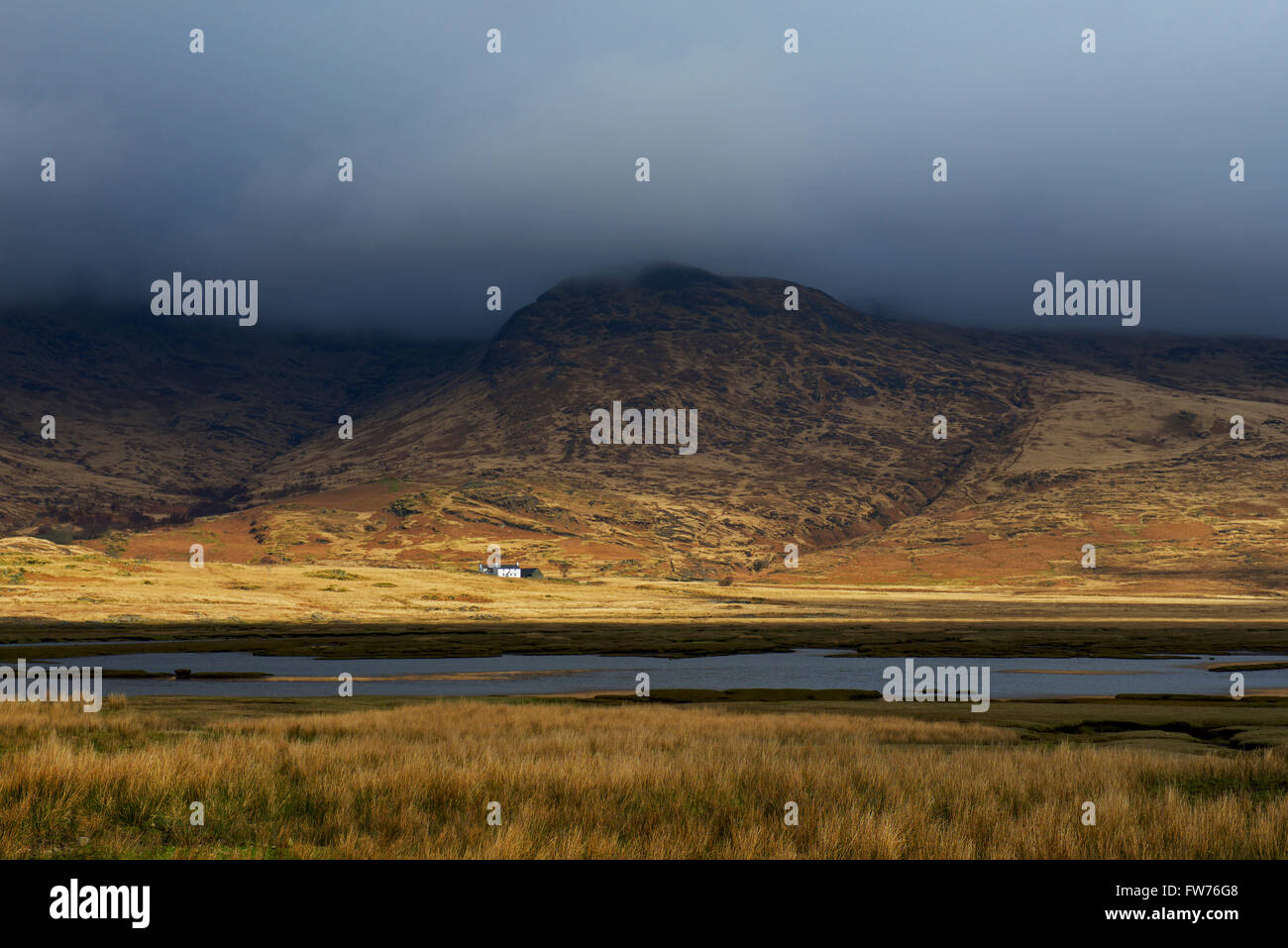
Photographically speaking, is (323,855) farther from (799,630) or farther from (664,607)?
(664,607)

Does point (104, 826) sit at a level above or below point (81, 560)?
below

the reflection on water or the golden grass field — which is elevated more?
the golden grass field

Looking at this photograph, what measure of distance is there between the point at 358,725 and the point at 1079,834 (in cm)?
1778

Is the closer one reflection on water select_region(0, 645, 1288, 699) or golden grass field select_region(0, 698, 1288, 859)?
golden grass field select_region(0, 698, 1288, 859)

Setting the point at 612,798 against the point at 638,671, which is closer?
the point at 612,798

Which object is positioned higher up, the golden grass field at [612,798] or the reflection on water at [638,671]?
the golden grass field at [612,798]

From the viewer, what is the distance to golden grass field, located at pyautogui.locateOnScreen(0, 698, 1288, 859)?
11.4m

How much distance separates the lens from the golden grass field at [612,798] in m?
11.4

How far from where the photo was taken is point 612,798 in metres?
14.0

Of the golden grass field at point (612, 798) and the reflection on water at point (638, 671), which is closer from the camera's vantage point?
the golden grass field at point (612, 798)

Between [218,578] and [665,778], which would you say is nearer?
[665,778]
